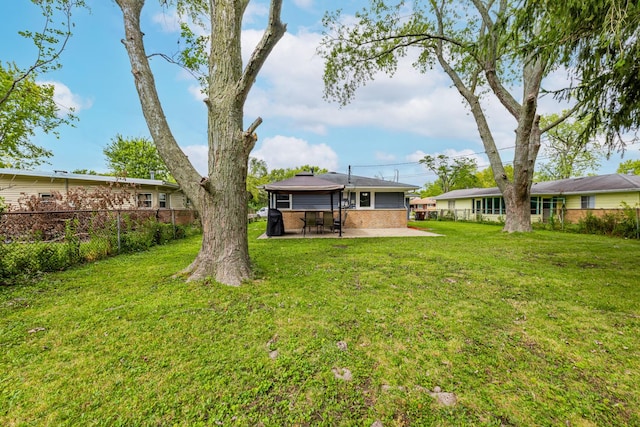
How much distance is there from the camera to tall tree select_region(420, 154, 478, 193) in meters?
36.5

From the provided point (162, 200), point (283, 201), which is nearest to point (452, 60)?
point (283, 201)

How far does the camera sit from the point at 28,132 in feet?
49.4

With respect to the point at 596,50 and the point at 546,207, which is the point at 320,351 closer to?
the point at 596,50

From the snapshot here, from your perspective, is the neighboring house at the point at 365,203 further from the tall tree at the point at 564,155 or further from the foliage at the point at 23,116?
the tall tree at the point at 564,155

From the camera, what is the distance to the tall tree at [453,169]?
36469mm

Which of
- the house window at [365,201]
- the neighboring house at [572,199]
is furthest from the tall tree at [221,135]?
the neighboring house at [572,199]

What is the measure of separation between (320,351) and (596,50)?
621 cm

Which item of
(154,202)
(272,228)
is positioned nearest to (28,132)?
A: (154,202)

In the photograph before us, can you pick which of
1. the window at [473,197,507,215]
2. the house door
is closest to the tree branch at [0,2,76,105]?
the window at [473,197,507,215]

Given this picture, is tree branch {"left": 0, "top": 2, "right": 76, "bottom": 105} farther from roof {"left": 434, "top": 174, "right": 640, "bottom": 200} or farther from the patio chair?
roof {"left": 434, "top": 174, "right": 640, "bottom": 200}

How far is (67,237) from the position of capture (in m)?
5.60

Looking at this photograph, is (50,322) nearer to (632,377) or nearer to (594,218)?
(632,377)

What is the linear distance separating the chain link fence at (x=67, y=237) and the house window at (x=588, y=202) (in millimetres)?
24432

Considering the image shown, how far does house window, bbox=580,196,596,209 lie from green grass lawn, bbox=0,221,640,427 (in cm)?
1669
